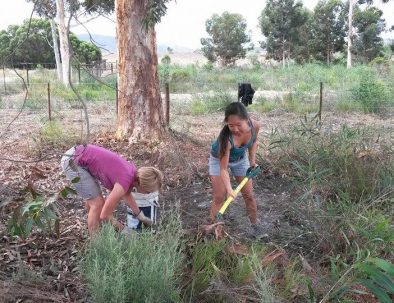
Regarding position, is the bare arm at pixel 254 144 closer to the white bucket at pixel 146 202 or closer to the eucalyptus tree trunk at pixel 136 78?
the white bucket at pixel 146 202

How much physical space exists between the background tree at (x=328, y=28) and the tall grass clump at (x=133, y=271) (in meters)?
35.4

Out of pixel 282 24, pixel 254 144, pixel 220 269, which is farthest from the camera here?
pixel 282 24

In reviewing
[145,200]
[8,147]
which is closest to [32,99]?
[8,147]

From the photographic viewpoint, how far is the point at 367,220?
9.17 ft

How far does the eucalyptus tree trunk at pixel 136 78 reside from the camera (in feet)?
19.4

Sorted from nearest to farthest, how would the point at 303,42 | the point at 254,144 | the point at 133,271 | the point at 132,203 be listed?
the point at 133,271
the point at 132,203
the point at 254,144
the point at 303,42

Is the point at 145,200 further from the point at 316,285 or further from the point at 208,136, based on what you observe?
the point at 208,136

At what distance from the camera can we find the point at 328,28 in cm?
3547

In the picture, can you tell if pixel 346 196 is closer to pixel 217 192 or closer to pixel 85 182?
pixel 217 192

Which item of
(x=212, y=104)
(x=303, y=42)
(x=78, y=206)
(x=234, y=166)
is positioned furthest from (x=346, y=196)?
(x=303, y=42)

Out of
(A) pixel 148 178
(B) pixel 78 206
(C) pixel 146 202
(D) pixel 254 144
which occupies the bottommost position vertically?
(B) pixel 78 206

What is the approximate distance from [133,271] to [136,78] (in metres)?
4.19

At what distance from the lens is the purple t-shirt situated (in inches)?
118

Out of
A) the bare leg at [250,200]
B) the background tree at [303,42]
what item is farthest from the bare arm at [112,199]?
the background tree at [303,42]
